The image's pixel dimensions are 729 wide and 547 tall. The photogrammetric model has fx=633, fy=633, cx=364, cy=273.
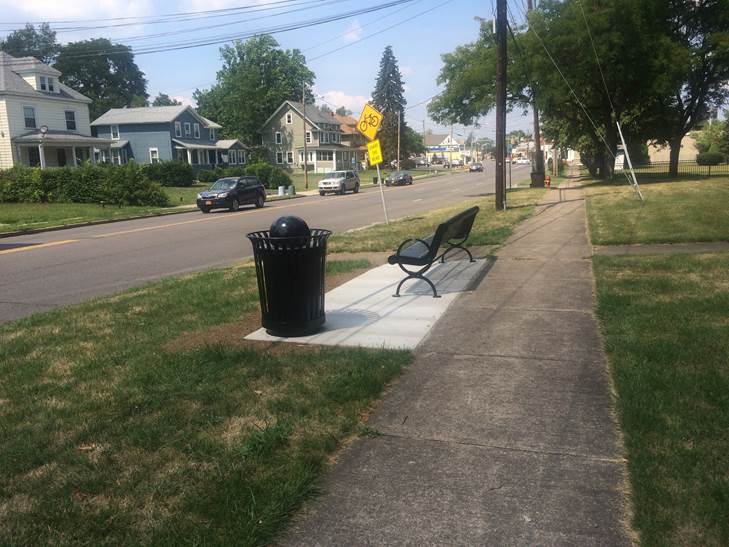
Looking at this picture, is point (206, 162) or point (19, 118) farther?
point (206, 162)

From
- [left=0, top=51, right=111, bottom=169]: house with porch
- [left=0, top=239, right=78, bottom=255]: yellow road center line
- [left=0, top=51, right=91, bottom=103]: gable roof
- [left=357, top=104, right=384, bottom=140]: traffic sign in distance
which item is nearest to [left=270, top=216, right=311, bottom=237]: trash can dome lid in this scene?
[left=357, top=104, right=384, bottom=140]: traffic sign in distance

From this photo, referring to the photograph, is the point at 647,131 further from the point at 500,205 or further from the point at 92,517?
the point at 92,517

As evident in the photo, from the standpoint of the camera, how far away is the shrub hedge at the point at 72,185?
29656mm

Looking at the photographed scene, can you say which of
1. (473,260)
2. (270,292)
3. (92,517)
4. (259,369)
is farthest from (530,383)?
(473,260)

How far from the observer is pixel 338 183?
140 feet

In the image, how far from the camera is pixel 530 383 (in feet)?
15.6

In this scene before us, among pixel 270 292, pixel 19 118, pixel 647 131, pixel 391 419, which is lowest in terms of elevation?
pixel 391 419

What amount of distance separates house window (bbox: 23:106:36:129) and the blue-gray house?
12426 millimetres

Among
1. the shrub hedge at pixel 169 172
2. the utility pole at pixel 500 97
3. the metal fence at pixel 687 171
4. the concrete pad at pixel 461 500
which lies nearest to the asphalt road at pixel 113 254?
the utility pole at pixel 500 97

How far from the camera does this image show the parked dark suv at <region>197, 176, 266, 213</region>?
27906 mm

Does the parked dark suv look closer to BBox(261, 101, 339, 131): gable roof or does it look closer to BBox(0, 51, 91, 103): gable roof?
BBox(0, 51, 91, 103): gable roof

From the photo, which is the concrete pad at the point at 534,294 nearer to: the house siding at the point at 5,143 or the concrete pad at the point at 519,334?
the concrete pad at the point at 519,334

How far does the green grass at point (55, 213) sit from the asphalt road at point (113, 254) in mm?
1477

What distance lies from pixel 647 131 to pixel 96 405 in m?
39.8
